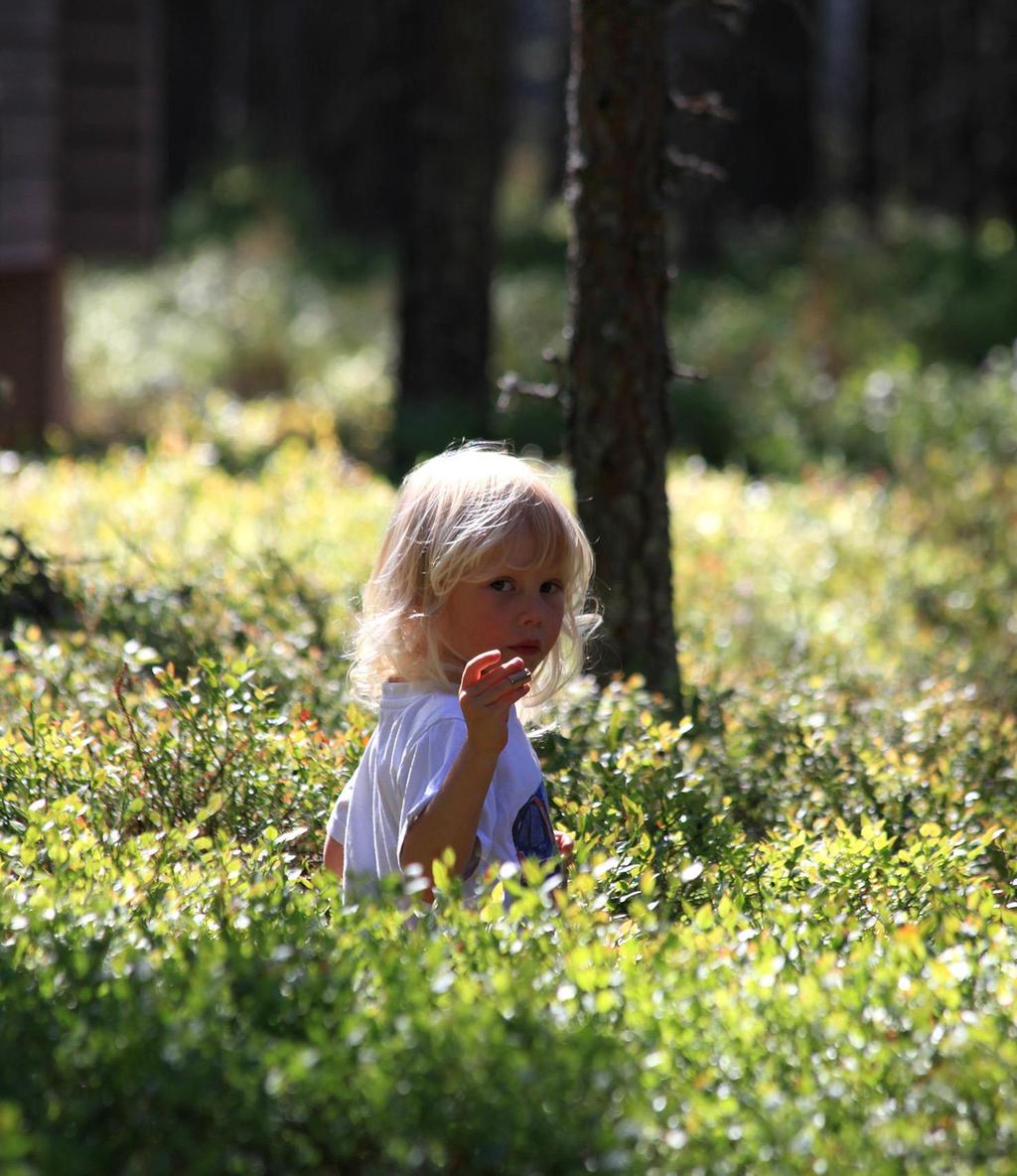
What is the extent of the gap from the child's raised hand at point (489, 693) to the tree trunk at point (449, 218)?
26.6ft

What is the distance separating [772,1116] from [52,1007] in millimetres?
1094

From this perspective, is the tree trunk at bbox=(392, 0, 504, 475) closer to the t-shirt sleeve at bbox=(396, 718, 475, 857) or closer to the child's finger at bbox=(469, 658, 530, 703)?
the t-shirt sleeve at bbox=(396, 718, 475, 857)

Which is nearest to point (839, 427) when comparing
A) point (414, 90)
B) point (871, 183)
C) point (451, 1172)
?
point (414, 90)

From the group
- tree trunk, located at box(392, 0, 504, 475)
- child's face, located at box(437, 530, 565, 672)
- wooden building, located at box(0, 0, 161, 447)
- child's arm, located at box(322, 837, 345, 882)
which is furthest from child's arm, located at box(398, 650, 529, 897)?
wooden building, located at box(0, 0, 161, 447)

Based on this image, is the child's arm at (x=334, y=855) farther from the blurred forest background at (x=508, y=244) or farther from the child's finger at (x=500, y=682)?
the blurred forest background at (x=508, y=244)

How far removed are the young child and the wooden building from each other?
8.72m

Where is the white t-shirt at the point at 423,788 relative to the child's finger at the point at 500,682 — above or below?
below

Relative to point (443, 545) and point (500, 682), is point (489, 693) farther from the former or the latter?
point (443, 545)

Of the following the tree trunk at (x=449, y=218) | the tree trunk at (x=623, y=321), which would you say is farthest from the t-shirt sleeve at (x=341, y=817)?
the tree trunk at (x=449, y=218)

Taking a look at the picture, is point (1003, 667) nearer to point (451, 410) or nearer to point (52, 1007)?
point (52, 1007)

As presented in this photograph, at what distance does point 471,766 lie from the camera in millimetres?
2914

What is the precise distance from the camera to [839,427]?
11.8 meters

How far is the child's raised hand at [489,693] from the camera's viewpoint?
2.87 meters

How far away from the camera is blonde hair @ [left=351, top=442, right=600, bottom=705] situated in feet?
10.3
